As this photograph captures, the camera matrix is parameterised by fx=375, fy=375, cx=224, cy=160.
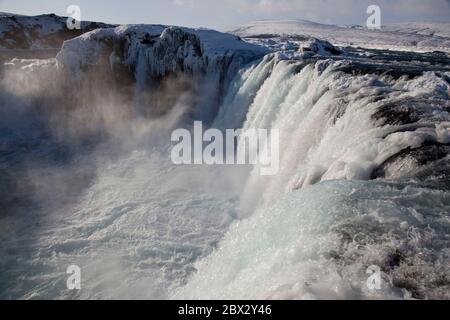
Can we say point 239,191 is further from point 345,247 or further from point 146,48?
point 146,48

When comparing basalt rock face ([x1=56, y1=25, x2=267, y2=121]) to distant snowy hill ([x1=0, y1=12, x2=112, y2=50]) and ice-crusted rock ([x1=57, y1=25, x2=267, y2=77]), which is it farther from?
distant snowy hill ([x1=0, y1=12, x2=112, y2=50])

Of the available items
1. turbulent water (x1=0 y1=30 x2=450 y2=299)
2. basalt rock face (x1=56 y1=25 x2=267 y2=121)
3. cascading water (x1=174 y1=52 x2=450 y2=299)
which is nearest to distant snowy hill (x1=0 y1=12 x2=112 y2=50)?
turbulent water (x1=0 y1=30 x2=450 y2=299)

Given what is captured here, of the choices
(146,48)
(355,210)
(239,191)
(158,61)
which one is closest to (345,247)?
(355,210)

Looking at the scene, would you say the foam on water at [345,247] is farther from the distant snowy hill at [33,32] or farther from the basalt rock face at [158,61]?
the distant snowy hill at [33,32]

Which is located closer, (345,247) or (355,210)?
(345,247)

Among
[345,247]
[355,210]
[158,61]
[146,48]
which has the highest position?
[146,48]

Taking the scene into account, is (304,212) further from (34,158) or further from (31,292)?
(34,158)
